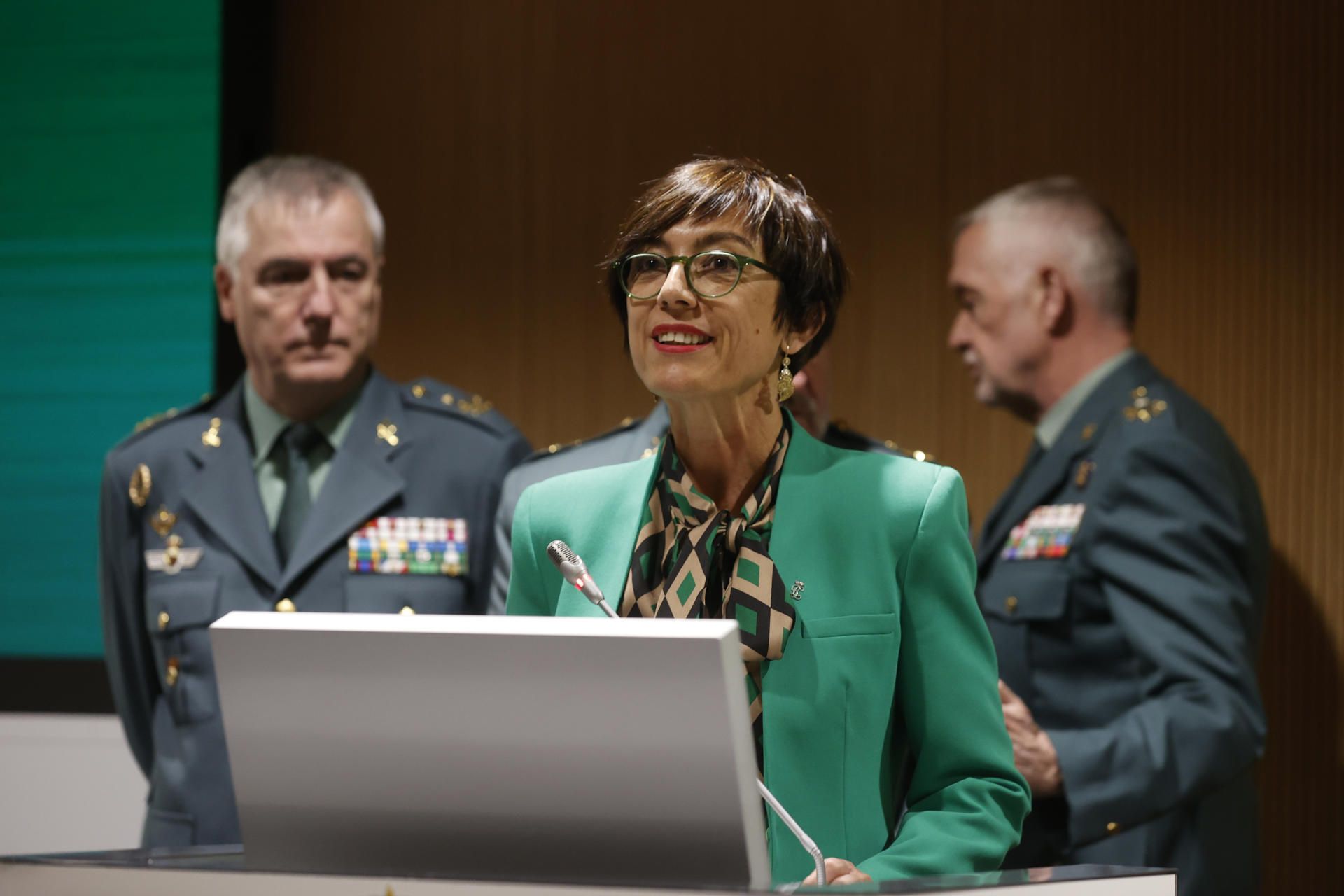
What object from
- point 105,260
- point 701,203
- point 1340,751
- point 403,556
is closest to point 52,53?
point 105,260

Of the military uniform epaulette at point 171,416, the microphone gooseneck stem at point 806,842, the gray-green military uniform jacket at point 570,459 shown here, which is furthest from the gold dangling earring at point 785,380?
the military uniform epaulette at point 171,416

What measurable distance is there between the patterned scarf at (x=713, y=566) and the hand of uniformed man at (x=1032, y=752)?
41.2 inches

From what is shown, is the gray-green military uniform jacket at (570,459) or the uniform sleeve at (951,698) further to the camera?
the gray-green military uniform jacket at (570,459)

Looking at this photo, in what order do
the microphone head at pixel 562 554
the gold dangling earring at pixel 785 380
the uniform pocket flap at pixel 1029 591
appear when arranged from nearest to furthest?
the microphone head at pixel 562 554 < the gold dangling earring at pixel 785 380 < the uniform pocket flap at pixel 1029 591

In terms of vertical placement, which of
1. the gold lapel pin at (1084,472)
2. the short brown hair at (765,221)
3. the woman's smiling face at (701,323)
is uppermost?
the short brown hair at (765,221)

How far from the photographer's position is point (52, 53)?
345 centimetres

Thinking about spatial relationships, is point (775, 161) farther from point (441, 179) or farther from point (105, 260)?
point (105, 260)

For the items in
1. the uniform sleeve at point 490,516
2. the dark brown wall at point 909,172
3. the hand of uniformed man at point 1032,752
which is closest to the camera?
the hand of uniformed man at point 1032,752

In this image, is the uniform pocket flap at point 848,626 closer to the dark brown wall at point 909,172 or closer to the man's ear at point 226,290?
the man's ear at point 226,290

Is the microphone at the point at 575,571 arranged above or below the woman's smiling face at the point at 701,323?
below

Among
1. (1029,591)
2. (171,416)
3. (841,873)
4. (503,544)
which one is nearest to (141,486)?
(171,416)

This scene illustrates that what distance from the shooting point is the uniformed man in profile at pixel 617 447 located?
2369 millimetres

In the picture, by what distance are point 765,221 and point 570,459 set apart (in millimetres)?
1084

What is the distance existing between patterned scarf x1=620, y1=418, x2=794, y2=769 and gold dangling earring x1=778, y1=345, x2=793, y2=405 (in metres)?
0.04
